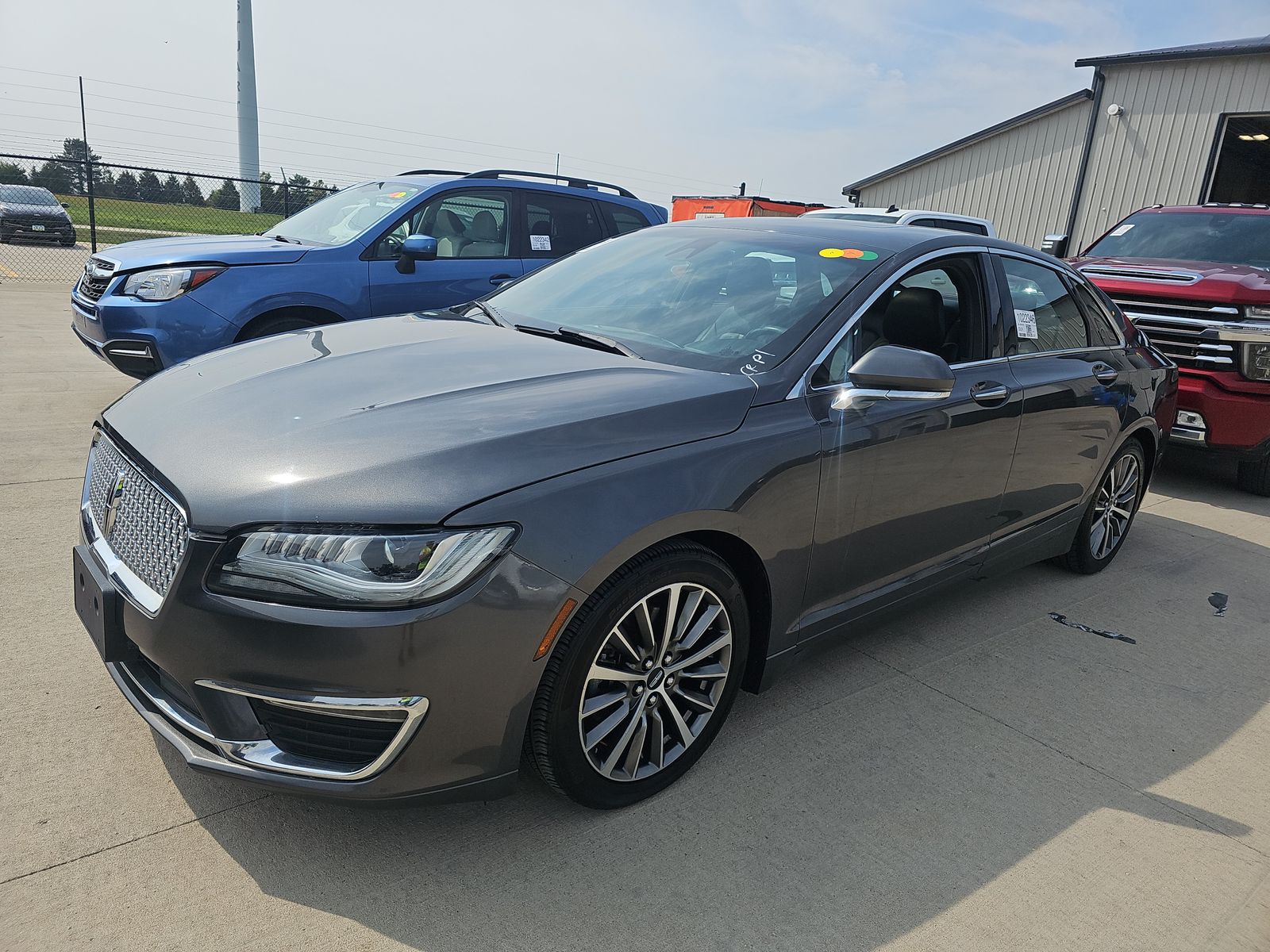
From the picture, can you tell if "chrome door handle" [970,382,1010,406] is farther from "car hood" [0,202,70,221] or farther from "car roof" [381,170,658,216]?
"car hood" [0,202,70,221]

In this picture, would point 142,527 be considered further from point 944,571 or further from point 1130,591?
point 1130,591

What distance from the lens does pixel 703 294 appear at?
10.5 ft

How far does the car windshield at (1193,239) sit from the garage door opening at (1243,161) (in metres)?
8.32

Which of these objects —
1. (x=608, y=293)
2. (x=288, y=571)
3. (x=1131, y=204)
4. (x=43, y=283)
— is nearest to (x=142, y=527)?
(x=288, y=571)

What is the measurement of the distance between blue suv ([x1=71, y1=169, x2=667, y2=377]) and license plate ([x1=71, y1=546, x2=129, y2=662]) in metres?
3.50

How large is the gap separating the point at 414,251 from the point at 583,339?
3.24 meters

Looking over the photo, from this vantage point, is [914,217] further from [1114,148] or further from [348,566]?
[1114,148]

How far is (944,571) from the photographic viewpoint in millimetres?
3396

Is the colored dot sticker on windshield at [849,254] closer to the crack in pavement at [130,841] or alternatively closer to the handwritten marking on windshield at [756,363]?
the handwritten marking on windshield at [756,363]

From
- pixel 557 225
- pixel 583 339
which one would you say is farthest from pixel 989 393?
pixel 557 225

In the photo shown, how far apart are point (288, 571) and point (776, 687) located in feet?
6.18

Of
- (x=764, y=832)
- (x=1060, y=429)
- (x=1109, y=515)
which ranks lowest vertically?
(x=764, y=832)

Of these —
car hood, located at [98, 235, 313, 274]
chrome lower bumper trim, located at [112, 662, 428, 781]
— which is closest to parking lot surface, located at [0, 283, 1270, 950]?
chrome lower bumper trim, located at [112, 662, 428, 781]

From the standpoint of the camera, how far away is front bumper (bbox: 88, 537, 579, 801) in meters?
1.88
